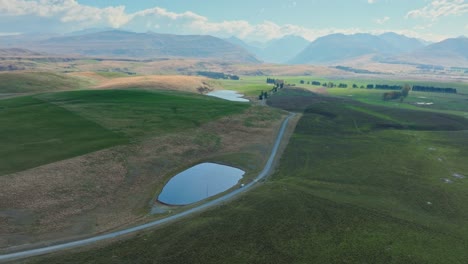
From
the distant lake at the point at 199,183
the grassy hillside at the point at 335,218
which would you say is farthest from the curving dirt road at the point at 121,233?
the distant lake at the point at 199,183

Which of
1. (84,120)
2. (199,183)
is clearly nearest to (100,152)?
(199,183)

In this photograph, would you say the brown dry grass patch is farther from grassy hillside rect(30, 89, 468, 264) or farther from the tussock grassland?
grassy hillside rect(30, 89, 468, 264)

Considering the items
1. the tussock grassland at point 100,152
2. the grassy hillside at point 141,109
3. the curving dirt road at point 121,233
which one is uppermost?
the grassy hillside at point 141,109

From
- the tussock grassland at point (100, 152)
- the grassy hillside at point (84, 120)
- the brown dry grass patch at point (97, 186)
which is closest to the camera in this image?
the brown dry grass patch at point (97, 186)

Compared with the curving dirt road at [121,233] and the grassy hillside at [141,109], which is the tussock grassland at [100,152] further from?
the curving dirt road at [121,233]

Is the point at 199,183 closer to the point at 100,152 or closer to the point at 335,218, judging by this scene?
the point at 100,152

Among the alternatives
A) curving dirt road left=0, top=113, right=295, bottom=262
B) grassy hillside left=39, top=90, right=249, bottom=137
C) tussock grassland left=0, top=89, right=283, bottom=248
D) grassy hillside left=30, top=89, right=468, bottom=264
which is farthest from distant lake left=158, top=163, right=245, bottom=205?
grassy hillside left=39, top=90, right=249, bottom=137
